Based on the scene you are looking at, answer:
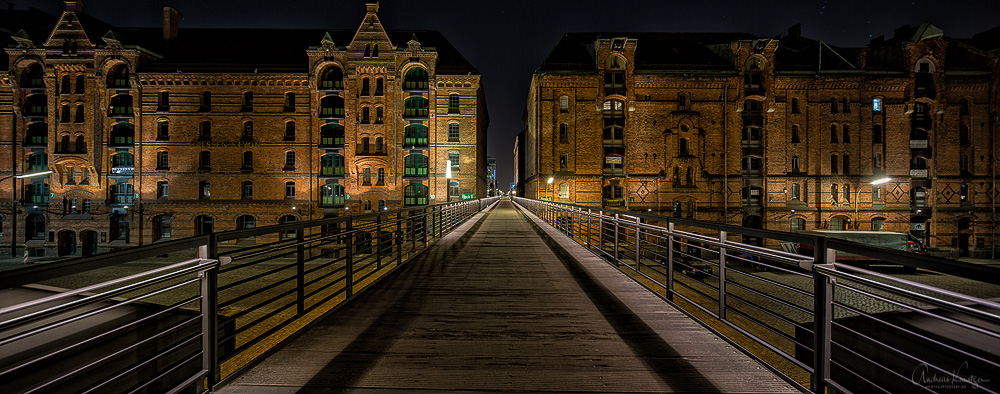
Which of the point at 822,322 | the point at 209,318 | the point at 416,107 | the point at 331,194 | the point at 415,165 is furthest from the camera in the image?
the point at 415,165

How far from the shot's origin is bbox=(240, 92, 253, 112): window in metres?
32.6

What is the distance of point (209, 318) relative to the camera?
9.00 feet

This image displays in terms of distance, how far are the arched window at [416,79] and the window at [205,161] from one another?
18.3 metres

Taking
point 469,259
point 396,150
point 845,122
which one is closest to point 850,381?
point 469,259

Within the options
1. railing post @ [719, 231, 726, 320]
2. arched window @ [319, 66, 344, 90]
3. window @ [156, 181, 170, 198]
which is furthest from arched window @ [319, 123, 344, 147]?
railing post @ [719, 231, 726, 320]

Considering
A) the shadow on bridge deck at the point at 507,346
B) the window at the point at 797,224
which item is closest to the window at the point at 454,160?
the shadow on bridge deck at the point at 507,346

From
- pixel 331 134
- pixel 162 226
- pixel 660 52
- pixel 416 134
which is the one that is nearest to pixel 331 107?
pixel 331 134

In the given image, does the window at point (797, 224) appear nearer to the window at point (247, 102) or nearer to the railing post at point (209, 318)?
the railing post at point (209, 318)

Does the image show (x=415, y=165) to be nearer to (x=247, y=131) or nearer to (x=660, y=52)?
(x=247, y=131)

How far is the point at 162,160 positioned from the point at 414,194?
22082 mm

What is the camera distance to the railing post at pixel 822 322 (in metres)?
2.59

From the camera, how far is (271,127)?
3275 cm

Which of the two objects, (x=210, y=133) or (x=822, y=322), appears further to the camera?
(x=210, y=133)

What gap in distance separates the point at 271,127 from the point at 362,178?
8934 millimetres
